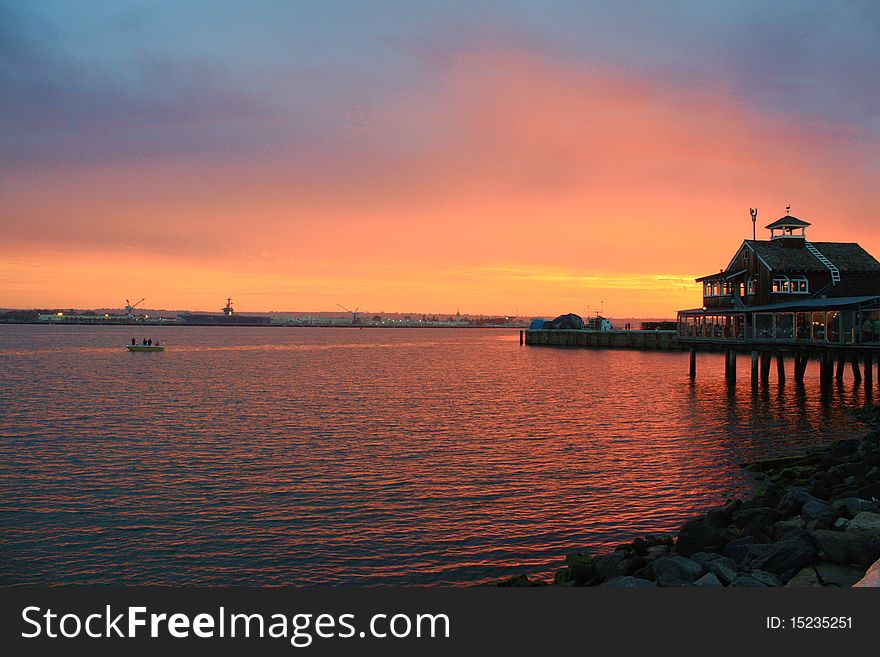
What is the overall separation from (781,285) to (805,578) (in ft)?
163

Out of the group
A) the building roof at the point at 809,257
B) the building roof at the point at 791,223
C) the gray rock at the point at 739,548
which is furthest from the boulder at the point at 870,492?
the building roof at the point at 791,223

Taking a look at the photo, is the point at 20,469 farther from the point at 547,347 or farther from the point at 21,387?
the point at 547,347

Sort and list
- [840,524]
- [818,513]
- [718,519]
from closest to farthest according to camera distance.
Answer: [840,524] → [818,513] → [718,519]

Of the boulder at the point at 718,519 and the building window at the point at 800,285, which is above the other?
the building window at the point at 800,285

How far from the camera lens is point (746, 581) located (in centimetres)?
1119

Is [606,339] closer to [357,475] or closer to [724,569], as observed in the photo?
[357,475]

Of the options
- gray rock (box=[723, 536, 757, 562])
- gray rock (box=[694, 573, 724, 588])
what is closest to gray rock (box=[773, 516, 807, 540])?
gray rock (box=[723, 536, 757, 562])

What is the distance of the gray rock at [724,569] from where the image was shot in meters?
11.5

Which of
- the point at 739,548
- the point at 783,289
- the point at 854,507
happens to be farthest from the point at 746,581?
the point at 783,289

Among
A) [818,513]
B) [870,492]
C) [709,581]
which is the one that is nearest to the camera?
[709,581]

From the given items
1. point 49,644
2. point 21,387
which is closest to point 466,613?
point 49,644

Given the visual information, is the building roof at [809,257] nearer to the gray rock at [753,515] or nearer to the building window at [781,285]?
the building window at [781,285]

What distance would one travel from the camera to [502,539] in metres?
17.1

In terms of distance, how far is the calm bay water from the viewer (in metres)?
15.8
